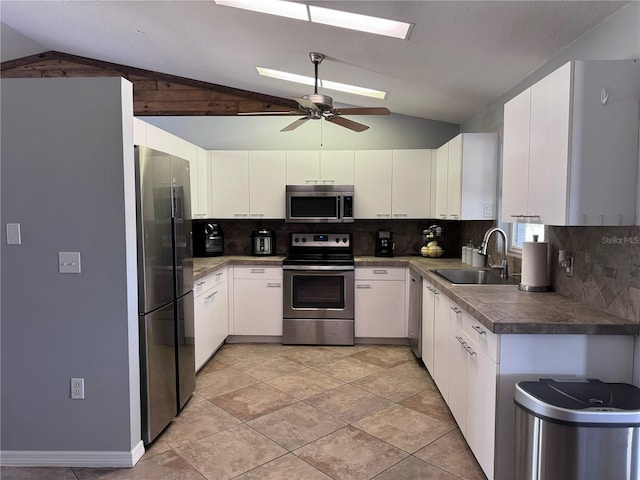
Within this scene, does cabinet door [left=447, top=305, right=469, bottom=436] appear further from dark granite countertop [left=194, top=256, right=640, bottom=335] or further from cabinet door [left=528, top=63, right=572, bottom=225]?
cabinet door [left=528, top=63, right=572, bottom=225]

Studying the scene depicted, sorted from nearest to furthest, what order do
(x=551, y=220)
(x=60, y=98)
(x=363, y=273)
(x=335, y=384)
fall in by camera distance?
(x=551, y=220) < (x=60, y=98) < (x=335, y=384) < (x=363, y=273)

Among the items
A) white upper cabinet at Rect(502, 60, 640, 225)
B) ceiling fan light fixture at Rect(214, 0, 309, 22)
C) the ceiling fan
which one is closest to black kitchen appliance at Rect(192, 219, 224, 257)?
the ceiling fan

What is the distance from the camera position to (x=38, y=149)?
2.12 m

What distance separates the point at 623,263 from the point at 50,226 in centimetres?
290

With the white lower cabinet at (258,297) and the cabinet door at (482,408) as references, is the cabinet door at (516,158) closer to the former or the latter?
the cabinet door at (482,408)

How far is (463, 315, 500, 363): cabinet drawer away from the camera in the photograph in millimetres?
1833

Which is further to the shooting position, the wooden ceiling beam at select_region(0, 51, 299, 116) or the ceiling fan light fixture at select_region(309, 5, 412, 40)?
the wooden ceiling beam at select_region(0, 51, 299, 116)

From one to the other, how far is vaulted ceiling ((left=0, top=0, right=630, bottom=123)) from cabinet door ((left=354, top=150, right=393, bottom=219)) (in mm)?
557

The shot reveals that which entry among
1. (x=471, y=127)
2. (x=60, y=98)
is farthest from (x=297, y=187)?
(x=60, y=98)

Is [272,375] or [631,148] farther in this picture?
[272,375]

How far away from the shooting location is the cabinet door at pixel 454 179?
3.55 m

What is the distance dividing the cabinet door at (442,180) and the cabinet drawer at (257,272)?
5.86 ft

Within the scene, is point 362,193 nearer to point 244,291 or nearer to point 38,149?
point 244,291

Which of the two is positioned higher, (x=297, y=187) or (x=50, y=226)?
(x=297, y=187)
